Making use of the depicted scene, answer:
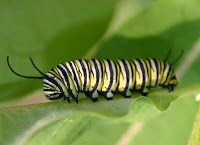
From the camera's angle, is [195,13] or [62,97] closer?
[62,97]

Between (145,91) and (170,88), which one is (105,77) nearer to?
(145,91)

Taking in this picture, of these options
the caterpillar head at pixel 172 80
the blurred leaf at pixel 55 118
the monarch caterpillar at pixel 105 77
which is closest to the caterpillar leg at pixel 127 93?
the monarch caterpillar at pixel 105 77

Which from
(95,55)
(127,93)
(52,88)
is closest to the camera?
(52,88)

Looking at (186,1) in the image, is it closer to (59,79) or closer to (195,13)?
(195,13)

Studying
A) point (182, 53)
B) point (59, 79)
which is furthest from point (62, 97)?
point (182, 53)

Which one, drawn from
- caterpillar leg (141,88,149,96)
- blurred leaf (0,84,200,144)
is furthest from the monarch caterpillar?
blurred leaf (0,84,200,144)

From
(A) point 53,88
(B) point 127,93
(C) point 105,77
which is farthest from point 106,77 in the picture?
(A) point 53,88

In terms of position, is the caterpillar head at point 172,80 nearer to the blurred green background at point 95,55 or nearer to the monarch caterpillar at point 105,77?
the monarch caterpillar at point 105,77
